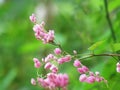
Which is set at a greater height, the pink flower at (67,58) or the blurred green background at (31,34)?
the blurred green background at (31,34)

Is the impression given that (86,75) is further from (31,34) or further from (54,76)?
(31,34)

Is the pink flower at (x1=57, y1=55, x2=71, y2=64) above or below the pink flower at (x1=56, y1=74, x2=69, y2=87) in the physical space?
above

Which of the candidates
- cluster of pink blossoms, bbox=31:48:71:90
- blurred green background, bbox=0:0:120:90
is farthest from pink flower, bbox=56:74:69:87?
blurred green background, bbox=0:0:120:90

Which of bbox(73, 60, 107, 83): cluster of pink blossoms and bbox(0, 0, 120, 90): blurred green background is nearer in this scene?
bbox(73, 60, 107, 83): cluster of pink blossoms

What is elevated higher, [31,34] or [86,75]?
[31,34]

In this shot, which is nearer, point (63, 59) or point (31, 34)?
point (63, 59)

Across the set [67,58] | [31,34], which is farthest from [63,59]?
[31,34]

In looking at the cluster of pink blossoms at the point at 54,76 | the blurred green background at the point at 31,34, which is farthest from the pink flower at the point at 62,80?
the blurred green background at the point at 31,34

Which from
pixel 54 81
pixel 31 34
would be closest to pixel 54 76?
pixel 54 81

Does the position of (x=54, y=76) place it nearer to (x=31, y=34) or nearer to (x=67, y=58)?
(x=67, y=58)

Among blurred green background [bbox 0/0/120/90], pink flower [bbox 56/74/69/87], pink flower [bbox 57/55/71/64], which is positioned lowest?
pink flower [bbox 56/74/69/87]

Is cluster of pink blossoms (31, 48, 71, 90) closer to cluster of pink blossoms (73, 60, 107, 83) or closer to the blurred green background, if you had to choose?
cluster of pink blossoms (73, 60, 107, 83)

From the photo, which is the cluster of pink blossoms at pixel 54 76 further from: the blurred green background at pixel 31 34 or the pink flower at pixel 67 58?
the blurred green background at pixel 31 34
